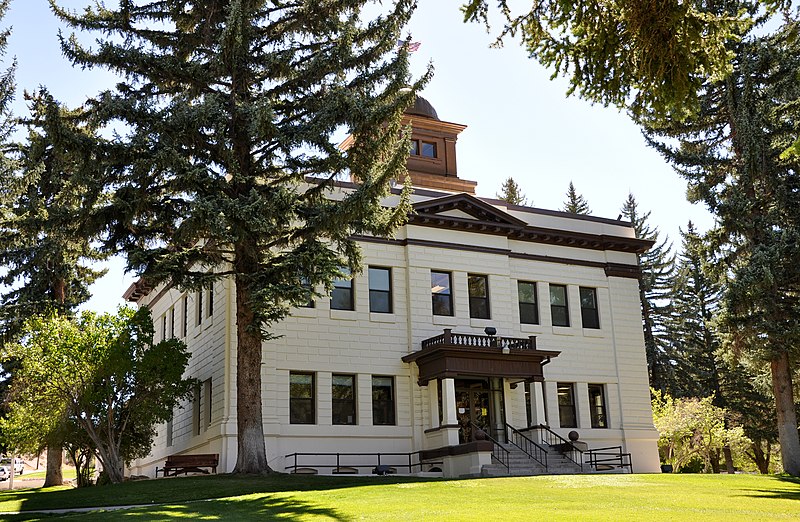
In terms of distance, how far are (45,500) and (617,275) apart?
23.0m

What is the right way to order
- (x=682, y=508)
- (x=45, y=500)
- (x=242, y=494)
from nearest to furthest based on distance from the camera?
1. (x=682, y=508)
2. (x=242, y=494)
3. (x=45, y=500)

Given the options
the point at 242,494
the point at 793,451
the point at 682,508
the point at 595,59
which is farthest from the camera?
the point at 793,451

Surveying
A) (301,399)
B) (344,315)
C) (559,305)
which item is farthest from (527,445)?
(301,399)

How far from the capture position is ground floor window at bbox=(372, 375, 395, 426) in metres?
29.1

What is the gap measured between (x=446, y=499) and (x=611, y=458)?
1642 cm

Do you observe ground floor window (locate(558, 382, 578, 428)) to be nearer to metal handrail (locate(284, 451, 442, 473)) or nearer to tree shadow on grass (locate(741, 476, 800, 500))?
metal handrail (locate(284, 451, 442, 473))

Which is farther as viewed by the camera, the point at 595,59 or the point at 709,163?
the point at 709,163

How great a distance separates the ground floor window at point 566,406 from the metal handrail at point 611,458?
138 centimetres

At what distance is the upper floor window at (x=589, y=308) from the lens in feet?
111

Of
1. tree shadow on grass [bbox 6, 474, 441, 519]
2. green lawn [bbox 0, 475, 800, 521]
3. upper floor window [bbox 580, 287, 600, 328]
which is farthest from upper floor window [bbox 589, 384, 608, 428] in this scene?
tree shadow on grass [bbox 6, 474, 441, 519]

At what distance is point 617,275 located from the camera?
34.8 meters

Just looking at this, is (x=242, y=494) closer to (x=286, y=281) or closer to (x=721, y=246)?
(x=286, y=281)

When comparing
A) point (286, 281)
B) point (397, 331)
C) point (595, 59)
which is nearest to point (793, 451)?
point (397, 331)

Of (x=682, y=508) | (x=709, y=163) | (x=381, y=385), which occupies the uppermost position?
(x=709, y=163)
